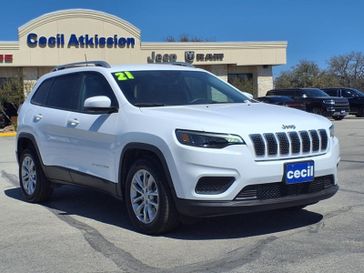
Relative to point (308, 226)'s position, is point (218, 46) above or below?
above

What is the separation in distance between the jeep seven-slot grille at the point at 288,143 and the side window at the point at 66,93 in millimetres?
2750

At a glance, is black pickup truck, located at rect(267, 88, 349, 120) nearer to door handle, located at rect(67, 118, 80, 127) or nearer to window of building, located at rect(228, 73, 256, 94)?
window of building, located at rect(228, 73, 256, 94)

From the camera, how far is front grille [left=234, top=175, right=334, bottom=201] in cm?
564

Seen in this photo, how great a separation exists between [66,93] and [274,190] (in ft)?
11.1

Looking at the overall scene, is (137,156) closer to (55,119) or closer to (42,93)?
(55,119)

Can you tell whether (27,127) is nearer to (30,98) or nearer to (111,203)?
(30,98)

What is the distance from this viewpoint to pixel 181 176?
18.4 ft

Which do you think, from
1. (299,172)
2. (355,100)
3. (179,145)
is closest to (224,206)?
(179,145)

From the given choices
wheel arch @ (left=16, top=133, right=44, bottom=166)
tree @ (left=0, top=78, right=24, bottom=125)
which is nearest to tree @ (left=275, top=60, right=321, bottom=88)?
tree @ (left=0, top=78, right=24, bottom=125)

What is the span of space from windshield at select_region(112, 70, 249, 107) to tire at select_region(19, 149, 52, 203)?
7.07 feet

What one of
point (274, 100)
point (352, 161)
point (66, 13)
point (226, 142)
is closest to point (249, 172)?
point (226, 142)

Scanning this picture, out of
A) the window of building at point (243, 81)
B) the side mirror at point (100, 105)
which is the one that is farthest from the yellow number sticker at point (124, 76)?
the window of building at point (243, 81)

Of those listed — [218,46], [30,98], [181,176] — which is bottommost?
[181,176]

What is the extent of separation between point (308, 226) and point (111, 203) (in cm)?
293
